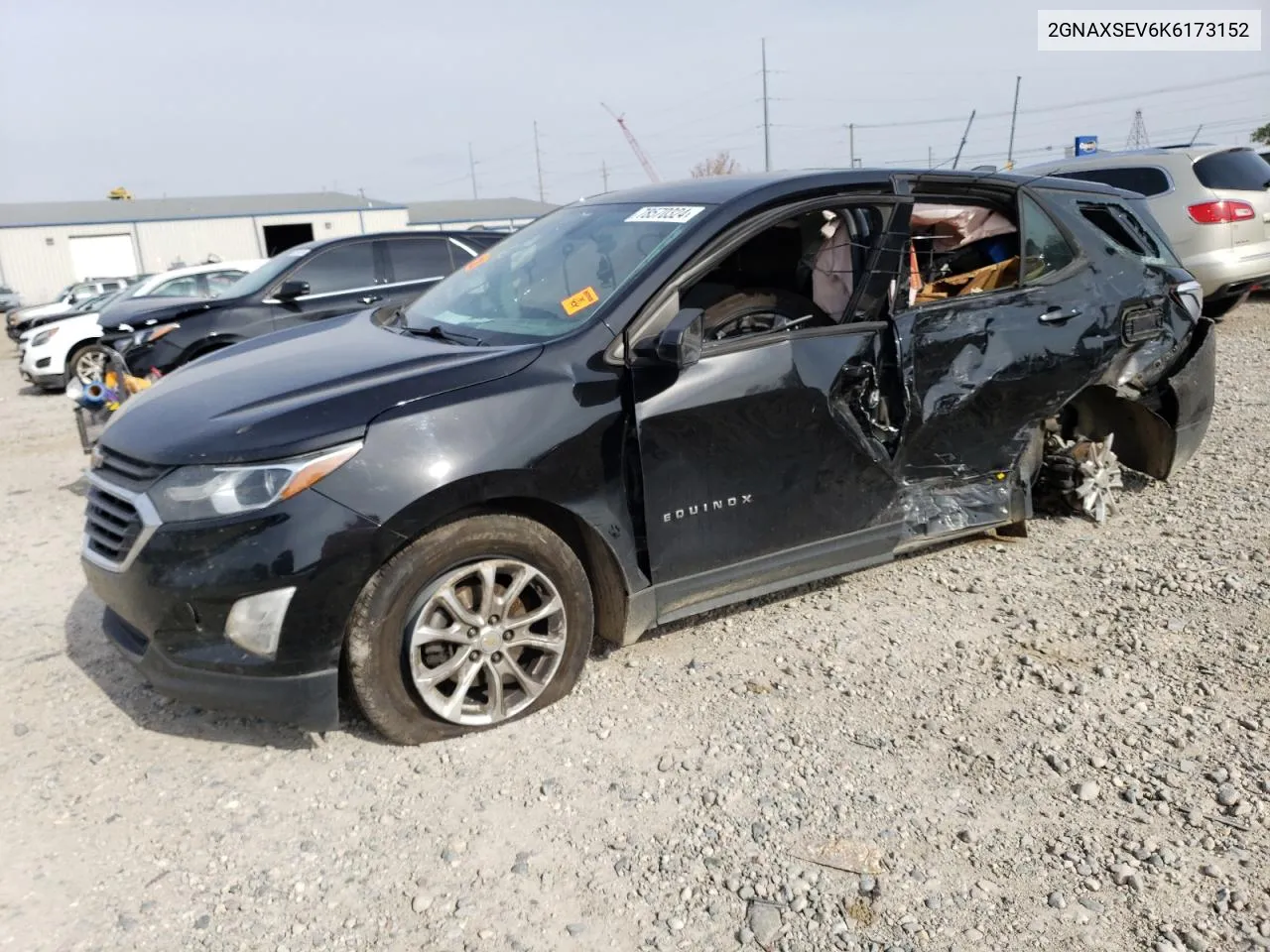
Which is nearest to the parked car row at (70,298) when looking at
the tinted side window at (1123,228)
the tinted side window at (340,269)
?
the tinted side window at (340,269)

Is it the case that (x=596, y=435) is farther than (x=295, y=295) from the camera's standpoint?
No

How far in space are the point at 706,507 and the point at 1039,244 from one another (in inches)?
89.3

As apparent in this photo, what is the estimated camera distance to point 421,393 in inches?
117

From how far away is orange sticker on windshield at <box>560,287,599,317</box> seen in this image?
3.43 m

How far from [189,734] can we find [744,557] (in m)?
2.08

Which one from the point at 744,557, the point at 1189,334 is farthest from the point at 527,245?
the point at 1189,334

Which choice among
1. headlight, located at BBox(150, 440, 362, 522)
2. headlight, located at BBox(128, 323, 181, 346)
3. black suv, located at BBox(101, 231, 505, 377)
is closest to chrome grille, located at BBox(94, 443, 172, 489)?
headlight, located at BBox(150, 440, 362, 522)

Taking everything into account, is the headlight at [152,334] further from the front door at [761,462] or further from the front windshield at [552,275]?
the front door at [761,462]

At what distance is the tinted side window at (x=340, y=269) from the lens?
27.1 feet

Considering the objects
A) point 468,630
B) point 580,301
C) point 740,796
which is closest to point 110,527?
point 468,630

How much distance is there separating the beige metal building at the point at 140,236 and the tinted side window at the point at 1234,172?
39175mm

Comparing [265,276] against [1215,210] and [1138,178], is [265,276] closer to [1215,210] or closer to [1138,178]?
[1138,178]

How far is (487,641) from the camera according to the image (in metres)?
3.11

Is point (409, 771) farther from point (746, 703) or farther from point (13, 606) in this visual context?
point (13, 606)
